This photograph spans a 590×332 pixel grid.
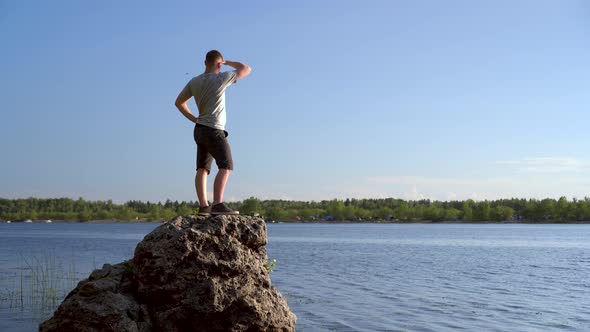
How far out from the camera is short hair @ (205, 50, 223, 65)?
8797mm

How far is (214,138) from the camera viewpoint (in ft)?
28.6

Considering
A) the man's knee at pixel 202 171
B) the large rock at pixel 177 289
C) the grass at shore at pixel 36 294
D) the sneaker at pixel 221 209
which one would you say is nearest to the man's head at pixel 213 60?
the man's knee at pixel 202 171

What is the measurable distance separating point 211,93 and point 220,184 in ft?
4.07

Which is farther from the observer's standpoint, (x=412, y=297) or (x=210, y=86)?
(x=412, y=297)

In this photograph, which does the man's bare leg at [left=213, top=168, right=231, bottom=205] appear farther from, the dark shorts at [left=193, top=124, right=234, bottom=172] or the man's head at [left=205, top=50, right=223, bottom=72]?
the man's head at [left=205, top=50, right=223, bottom=72]

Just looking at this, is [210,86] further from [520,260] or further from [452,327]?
[520,260]

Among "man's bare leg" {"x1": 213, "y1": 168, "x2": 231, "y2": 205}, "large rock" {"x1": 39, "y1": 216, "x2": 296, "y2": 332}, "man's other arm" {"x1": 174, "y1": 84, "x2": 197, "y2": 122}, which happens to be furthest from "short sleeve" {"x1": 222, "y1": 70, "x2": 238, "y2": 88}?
"large rock" {"x1": 39, "y1": 216, "x2": 296, "y2": 332}

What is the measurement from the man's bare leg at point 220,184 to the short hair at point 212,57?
4.88ft

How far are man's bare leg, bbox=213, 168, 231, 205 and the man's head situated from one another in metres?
1.40

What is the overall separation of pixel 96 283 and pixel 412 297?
45.3 ft

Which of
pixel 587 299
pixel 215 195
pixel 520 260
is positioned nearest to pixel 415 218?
pixel 520 260

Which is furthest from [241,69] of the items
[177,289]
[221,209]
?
[177,289]

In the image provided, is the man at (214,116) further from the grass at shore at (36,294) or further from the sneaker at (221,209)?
the grass at shore at (36,294)

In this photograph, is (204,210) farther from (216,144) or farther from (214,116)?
(214,116)
